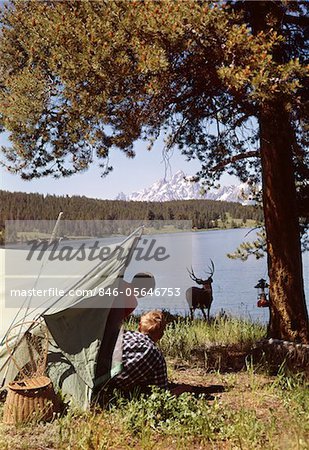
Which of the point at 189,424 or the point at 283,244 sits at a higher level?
the point at 283,244

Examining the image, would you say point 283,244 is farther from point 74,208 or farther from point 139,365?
point 74,208

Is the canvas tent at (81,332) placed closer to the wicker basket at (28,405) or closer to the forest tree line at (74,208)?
the wicker basket at (28,405)

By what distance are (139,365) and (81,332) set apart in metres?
0.66

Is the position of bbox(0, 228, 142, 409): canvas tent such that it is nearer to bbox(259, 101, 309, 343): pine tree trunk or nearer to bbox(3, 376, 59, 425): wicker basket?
bbox(3, 376, 59, 425): wicker basket

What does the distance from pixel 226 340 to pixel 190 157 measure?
→ 3.28m

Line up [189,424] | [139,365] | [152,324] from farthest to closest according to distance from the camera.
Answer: [152,324], [139,365], [189,424]

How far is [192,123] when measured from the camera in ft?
26.7

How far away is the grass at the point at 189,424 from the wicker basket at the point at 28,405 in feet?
0.29

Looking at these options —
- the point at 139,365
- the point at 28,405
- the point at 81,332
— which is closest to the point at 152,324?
the point at 139,365

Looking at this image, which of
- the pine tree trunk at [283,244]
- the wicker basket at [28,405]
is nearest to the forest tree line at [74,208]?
the pine tree trunk at [283,244]

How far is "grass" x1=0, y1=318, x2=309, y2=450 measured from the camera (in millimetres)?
3896

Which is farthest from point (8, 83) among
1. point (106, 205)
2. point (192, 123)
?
point (106, 205)

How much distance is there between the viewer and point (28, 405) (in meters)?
4.43

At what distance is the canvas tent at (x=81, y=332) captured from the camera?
480 cm
